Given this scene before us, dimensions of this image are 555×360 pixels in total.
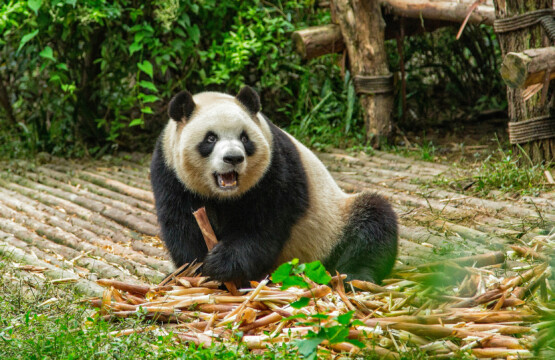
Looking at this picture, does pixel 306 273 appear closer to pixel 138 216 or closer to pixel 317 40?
pixel 138 216

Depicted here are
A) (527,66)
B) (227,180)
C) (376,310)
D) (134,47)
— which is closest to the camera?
(376,310)

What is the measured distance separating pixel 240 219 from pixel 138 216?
214 centimetres

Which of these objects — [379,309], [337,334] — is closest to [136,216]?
[379,309]

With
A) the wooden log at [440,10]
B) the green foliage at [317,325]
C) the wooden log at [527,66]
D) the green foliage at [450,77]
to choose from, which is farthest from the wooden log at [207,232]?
the green foliage at [450,77]

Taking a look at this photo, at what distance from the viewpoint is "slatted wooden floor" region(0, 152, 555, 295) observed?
4.64 meters

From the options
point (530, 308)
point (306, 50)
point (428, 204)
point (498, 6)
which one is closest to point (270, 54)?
point (306, 50)

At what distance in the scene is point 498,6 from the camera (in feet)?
20.7

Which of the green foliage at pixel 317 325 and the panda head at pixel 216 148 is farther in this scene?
→ the panda head at pixel 216 148

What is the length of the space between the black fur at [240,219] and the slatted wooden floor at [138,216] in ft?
1.82

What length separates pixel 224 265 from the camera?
387cm

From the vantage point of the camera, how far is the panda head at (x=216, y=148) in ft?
12.7

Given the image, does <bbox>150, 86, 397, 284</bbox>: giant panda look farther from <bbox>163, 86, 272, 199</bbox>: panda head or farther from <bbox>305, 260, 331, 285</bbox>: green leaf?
<bbox>305, 260, 331, 285</bbox>: green leaf

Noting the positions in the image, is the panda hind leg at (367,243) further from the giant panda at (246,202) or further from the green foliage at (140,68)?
the green foliage at (140,68)

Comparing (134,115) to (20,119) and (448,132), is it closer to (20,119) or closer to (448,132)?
(20,119)
